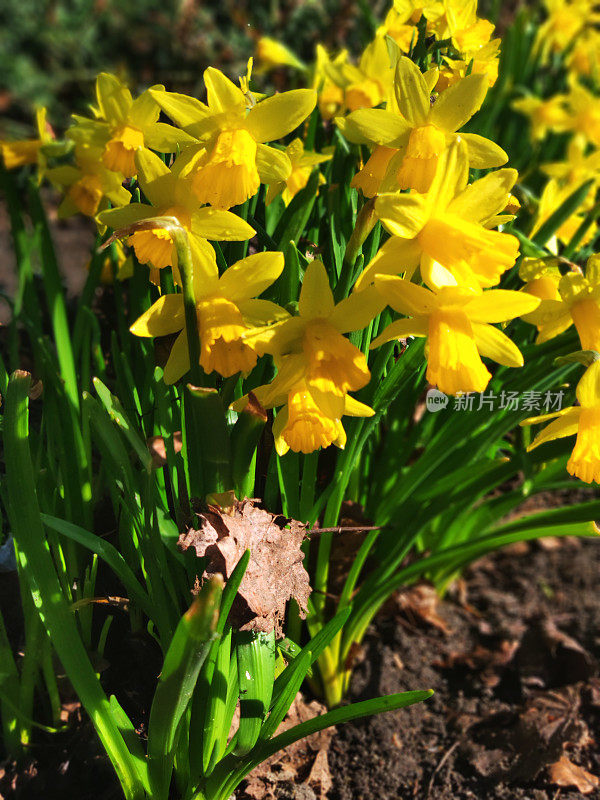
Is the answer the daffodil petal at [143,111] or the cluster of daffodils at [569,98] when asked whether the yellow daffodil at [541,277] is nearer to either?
the daffodil petal at [143,111]

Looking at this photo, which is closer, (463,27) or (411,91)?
(411,91)

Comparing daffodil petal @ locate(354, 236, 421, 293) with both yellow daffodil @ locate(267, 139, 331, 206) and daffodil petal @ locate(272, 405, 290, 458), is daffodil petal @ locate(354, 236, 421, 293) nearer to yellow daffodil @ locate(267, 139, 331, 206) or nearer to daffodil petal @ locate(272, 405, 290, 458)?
daffodil petal @ locate(272, 405, 290, 458)

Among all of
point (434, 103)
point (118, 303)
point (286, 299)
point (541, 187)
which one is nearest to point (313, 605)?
point (286, 299)

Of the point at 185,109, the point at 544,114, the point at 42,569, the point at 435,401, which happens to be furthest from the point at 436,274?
the point at 544,114

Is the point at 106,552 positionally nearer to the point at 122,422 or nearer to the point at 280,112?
the point at 122,422

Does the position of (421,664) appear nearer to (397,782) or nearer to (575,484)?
(397,782)

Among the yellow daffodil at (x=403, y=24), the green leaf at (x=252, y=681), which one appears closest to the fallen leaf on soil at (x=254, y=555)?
the green leaf at (x=252, y=681)

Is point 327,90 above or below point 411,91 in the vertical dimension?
below

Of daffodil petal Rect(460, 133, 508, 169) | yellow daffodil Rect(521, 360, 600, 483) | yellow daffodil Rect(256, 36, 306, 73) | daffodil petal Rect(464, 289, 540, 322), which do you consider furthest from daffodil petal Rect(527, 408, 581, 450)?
yellow daffodil Rect(256, 36, 306, 73)
